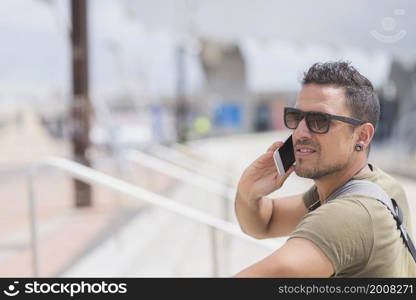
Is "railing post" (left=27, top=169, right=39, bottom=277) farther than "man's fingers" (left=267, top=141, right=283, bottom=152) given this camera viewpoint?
Yes

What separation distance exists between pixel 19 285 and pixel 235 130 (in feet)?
95.9

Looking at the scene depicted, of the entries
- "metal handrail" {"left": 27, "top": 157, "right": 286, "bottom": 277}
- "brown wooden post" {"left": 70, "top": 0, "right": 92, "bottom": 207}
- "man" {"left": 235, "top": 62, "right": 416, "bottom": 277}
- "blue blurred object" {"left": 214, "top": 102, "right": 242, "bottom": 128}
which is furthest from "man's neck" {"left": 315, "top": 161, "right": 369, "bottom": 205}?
"blue blurred object" {"left": 214, "top": 102, "right": 242, "bottom": 128}

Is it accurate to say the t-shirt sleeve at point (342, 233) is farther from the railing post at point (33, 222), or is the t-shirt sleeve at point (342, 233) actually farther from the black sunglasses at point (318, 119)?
the railing post at point (33, 222)

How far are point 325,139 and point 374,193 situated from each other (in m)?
0.13

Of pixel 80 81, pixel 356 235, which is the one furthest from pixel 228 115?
pixel 356 235

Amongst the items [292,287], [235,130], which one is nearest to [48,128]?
[292,287]

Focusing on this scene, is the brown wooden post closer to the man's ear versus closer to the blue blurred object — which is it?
the man's ear

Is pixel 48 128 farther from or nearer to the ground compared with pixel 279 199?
farther from the ground

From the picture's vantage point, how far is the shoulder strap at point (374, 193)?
859mm

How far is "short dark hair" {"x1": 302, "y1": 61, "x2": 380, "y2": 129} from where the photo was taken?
900mm

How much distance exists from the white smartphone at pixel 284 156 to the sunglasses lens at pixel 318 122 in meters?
0.12

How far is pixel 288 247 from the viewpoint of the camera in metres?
0.79

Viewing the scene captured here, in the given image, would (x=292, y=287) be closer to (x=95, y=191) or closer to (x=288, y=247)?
(x=288, y=247)

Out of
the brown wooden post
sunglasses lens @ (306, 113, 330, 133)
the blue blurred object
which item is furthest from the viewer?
the blue blurred object
